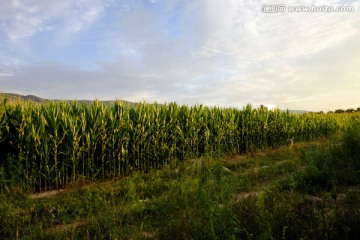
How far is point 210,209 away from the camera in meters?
4.62

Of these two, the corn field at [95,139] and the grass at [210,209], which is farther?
the corn field at [95,139]

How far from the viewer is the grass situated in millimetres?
3986

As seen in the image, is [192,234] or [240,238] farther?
[192,234]

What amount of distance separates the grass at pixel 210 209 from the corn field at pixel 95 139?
98 cm

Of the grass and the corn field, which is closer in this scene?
the grass

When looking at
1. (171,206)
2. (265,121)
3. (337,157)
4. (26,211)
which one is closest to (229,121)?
(265,121)

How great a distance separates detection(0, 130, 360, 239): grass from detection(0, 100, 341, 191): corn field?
3.23 feet

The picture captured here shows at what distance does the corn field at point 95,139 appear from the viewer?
31.0 feet

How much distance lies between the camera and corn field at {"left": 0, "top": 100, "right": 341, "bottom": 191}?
946 centimetres

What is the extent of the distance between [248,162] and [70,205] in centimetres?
828

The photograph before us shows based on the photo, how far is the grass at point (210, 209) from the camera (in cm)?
399

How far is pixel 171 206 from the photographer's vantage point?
246 inches

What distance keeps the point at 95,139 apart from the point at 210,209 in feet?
23.2

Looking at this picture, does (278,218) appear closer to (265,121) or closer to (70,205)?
(70,205)
